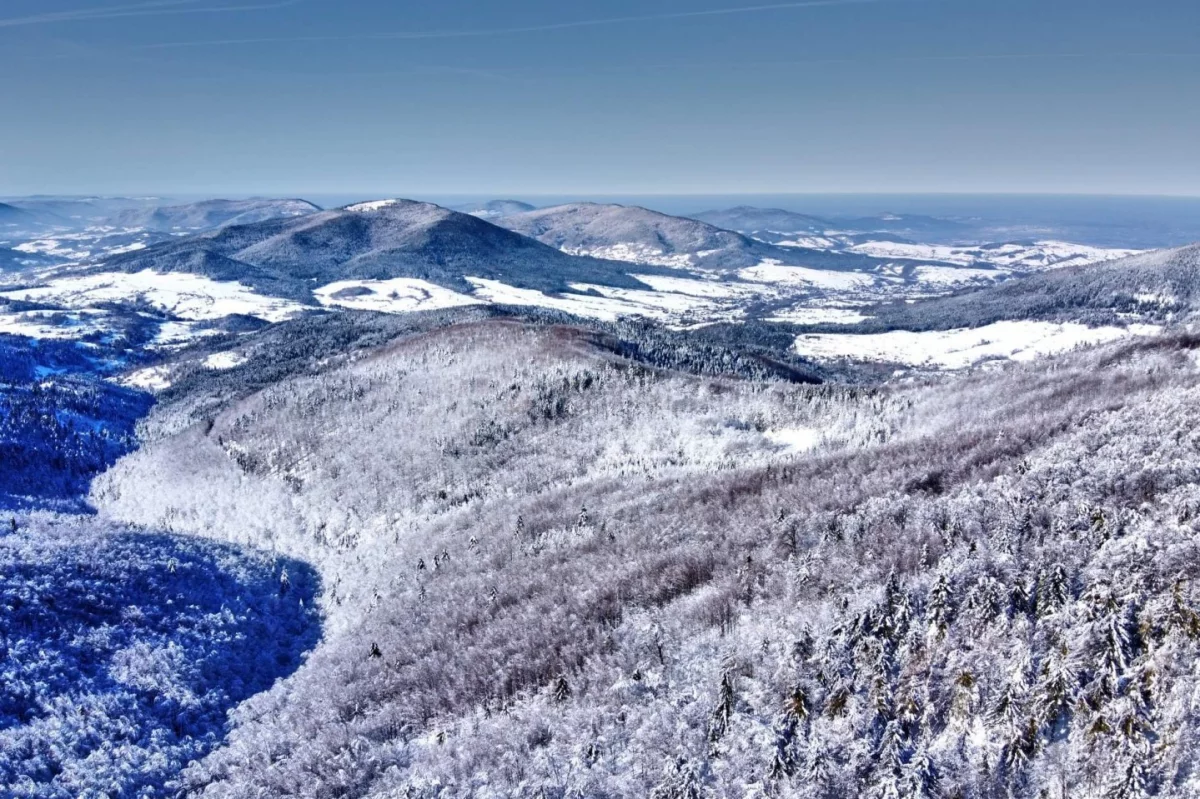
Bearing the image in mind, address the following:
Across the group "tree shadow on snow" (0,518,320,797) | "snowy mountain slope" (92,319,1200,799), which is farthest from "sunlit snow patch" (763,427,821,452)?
"tree shadow on snow" (0,518,320,797)

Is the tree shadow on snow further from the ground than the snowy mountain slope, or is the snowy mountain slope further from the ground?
the snowy mountain slope

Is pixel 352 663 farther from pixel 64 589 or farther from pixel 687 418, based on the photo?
pixel 687 418

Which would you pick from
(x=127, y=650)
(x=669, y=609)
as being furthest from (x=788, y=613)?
(x=127, y=650)

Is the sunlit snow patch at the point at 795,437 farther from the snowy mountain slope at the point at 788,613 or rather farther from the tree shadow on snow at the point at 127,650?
the tree shadow on snow at the point at 127,650

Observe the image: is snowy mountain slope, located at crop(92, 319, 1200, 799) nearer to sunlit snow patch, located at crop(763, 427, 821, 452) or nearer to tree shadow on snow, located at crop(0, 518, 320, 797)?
sunlit snow patch, located at crop(763, 427, 821, 452)

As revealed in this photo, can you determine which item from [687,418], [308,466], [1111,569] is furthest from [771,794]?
[308,466]

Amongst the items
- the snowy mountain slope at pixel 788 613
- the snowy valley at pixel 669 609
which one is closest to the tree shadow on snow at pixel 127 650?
the snowy valley at pixel 669 609

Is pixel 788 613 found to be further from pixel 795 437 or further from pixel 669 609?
pixel 795 437

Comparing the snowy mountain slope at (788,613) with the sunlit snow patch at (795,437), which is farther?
the sunlit snow patch at (795,437)
